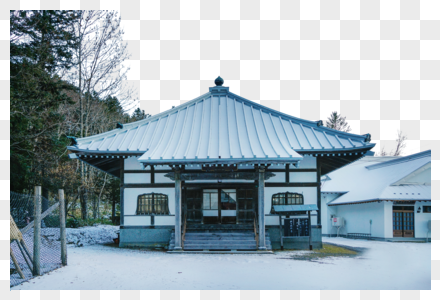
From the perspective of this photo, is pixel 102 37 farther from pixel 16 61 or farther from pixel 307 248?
pixel 307 248

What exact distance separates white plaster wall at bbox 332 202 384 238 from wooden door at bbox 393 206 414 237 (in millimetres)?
728

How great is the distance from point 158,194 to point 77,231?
6.25m

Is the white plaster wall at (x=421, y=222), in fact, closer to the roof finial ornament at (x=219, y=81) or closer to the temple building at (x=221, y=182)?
A: the temple building at (x=221, y=182)

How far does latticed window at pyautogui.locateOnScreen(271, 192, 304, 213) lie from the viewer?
45.6 feet

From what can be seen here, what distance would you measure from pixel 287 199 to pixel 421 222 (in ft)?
35.9

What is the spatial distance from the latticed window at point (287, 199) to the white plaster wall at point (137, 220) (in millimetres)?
4755

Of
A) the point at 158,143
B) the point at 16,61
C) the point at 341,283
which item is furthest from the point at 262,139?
the point at 16,61

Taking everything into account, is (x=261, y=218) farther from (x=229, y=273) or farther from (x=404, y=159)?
(x=404, y=159)

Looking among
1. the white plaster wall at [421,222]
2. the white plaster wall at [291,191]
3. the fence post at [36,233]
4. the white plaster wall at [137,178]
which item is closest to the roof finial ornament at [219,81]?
the white plaster wall at [137,178]

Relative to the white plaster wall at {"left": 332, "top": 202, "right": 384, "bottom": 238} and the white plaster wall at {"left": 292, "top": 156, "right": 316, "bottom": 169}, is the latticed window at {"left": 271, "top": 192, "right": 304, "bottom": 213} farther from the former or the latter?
the white plaster wall at {"left": 332, "top": 202, "right": 384, "bottom": 238}

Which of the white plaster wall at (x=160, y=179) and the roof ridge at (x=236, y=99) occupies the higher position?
the roof ridge at (x=236, y=99)

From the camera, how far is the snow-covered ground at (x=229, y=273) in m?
7.34

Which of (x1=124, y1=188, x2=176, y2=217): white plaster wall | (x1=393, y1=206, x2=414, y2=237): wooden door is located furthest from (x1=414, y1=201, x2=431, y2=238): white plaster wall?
(x1=124, y1=188, x2=176, y2=217): white plaster wall

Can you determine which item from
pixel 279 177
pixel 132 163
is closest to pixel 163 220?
pixel 132 163
